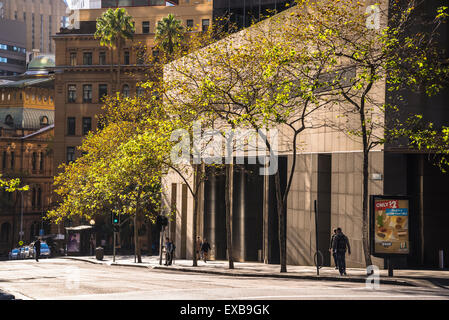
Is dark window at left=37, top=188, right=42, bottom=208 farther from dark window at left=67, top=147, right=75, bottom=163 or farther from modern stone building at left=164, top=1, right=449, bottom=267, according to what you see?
modern stone building at left=164, top=1, right=449, bottom=267

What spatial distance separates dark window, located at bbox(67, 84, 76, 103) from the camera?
89469 millimetres

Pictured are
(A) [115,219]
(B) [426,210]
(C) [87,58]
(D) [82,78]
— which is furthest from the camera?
(C) [87,58]

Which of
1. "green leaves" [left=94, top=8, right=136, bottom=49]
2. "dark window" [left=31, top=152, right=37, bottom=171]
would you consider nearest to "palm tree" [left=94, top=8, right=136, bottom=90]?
"green leaves" [left=94, top=8, right=136, bottom=49]

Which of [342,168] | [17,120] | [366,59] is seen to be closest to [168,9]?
[17,120]

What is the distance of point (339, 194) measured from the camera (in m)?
31.1

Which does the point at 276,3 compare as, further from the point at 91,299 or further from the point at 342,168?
the point at 91,299

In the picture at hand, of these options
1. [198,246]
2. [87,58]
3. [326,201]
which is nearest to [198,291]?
[326,201]

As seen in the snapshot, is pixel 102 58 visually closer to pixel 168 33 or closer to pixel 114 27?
pixel 114 27

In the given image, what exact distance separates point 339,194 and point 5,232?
91.4 m

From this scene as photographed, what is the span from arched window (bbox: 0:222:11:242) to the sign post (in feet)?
320

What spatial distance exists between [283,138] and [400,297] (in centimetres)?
1961

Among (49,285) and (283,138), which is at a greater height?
(283,138)

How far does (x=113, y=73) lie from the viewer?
87625mm

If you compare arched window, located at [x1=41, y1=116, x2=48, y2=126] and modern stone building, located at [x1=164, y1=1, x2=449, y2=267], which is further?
arched window, located at [x1=41, y1=116, x2=48, y2=126]
